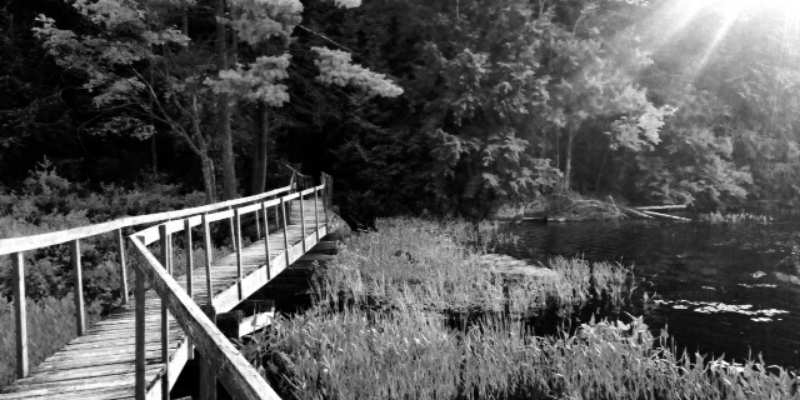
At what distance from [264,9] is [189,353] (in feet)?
33.2

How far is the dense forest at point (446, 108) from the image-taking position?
2031cm

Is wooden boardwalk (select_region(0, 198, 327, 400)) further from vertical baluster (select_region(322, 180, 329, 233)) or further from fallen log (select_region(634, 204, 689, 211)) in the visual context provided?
fallen log (select_region(634, 204, 689, 211))

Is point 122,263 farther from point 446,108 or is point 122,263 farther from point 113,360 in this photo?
point 446,108

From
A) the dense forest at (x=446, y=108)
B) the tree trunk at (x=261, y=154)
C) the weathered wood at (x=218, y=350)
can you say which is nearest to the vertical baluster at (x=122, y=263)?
the weathered wood at (x=218, y=350)

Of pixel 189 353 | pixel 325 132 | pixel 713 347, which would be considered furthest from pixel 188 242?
pixel 325 132

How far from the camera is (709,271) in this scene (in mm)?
14539

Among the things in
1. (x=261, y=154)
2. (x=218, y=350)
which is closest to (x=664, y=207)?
(x=261, y=154)

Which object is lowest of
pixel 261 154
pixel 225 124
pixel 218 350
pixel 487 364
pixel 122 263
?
pixel 487 364

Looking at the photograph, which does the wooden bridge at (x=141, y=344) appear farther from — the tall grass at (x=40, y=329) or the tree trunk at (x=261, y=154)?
the tree trunk at (x=261, y=154)

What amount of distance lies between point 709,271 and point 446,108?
42.9 ft

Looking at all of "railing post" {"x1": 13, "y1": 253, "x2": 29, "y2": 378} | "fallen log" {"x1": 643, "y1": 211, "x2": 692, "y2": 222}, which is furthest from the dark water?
"railing post" {"x1": 13, "y1": 253, "x2": 29, "y2": 378}

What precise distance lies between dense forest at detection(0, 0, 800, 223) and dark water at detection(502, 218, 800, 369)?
483 centimetres

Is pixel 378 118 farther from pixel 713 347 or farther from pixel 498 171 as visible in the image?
pixel 713 347

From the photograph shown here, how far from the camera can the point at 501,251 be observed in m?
17.4
